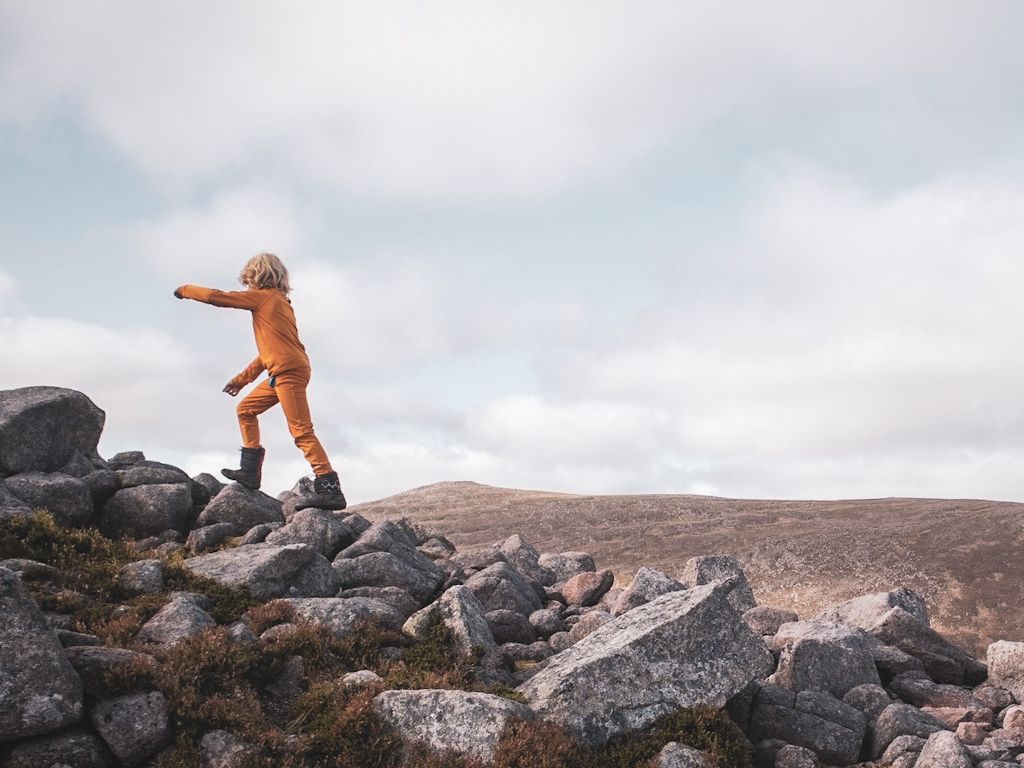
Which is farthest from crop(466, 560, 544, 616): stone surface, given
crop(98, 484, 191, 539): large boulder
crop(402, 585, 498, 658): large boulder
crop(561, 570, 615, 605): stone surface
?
crop(98, 484, 191, 539): large boulder

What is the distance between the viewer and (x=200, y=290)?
20.0m

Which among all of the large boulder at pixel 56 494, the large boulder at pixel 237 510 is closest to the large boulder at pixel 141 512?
the large boulder at pixel 56 494

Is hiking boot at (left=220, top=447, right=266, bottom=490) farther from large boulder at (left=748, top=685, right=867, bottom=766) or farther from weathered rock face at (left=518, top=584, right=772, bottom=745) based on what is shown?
large boulder at (left=748, top=685, right=867, bottom=766)

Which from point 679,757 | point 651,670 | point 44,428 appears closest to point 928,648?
point 651,670

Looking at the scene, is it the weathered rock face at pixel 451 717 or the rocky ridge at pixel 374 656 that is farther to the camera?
the weathered rock face at pixel 451 717

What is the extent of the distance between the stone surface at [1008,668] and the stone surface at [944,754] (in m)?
6.97

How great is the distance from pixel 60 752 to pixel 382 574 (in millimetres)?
8200

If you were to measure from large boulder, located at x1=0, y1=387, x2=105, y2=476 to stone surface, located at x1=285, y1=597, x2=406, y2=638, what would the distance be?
9.11 metres

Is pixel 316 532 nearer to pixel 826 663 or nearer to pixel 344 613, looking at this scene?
pixel 344 613

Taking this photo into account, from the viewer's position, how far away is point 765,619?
76.2 ft

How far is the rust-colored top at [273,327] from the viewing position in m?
20.6

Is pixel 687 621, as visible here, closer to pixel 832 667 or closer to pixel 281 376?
pixel 832 667

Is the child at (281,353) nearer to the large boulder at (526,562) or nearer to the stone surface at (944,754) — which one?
the large boulder at (526,562)

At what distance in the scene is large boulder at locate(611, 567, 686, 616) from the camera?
822 inches
